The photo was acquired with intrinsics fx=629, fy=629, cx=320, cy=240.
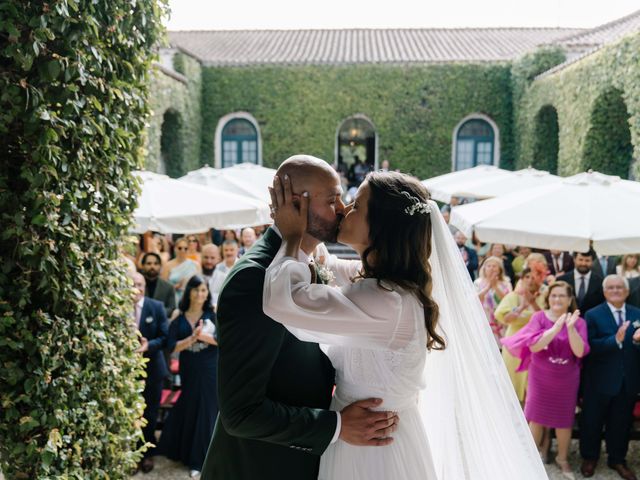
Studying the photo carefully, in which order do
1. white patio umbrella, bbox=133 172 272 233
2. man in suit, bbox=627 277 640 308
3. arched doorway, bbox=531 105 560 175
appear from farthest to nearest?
arched doorway, bbox=531 105 560 175 → white patio umbrella, bbox=133 172 272 233 → man in suit, bbox=627 277 640 308

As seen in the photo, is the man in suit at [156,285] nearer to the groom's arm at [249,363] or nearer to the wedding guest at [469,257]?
the groom's arm at [249,363]

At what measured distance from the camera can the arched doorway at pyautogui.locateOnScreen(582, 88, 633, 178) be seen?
14.9 m

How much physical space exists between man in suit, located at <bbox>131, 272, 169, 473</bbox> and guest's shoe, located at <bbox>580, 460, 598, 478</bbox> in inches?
163

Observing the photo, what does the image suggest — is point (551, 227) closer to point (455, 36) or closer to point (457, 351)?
point (457, 351)

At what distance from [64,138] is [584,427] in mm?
5518

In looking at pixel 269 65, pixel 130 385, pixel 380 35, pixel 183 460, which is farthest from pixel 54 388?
pixel 380 35

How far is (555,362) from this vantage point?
6.04 meters

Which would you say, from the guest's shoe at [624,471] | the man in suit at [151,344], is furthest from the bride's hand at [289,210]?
the guest's shoe at [624,471]

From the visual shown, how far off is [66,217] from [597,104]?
14483 millimetres

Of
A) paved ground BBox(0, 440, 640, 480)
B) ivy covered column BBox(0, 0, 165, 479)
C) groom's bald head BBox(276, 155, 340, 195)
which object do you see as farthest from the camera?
paved ground BBox(0, 440, 640, 480)

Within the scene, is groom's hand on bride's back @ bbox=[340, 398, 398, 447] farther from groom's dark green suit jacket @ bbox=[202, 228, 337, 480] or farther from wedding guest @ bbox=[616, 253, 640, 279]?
wedding guest @ bbox=[616, 253, 640, 279]

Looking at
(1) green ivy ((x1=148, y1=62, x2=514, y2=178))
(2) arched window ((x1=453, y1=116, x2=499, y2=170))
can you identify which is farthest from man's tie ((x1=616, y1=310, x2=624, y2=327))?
(2) arched window ((x1=453, y1=116, x2=499, y2=170))

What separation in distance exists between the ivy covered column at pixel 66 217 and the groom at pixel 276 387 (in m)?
1.01

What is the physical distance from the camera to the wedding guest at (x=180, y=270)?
831 cm
